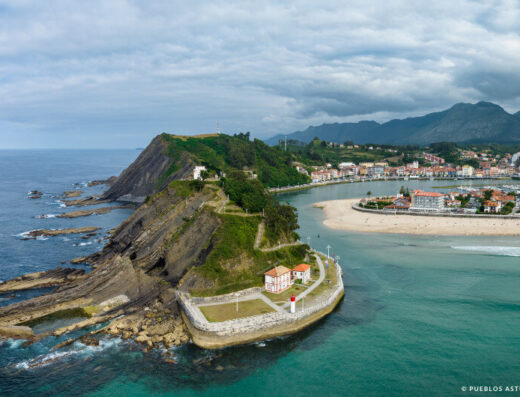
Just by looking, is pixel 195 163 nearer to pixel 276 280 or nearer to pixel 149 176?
pixel 149 176

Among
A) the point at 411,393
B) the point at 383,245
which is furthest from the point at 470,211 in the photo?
the point at 411,393

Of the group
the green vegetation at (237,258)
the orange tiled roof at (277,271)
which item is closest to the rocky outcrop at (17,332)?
the green vegetation at (237,258)

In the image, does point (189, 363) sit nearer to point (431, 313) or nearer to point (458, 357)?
point (458, 357)

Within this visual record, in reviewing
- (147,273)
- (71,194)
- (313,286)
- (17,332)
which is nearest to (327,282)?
(313,286)

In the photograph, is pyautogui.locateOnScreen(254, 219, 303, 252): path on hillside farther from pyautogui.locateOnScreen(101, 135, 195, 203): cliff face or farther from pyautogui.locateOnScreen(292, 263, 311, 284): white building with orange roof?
pyautogui.locateOnScreen(101, 135, 195, 203): cliff face

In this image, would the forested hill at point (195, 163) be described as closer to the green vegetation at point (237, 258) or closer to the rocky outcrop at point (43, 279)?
the green vegetation at point (237, 258)
